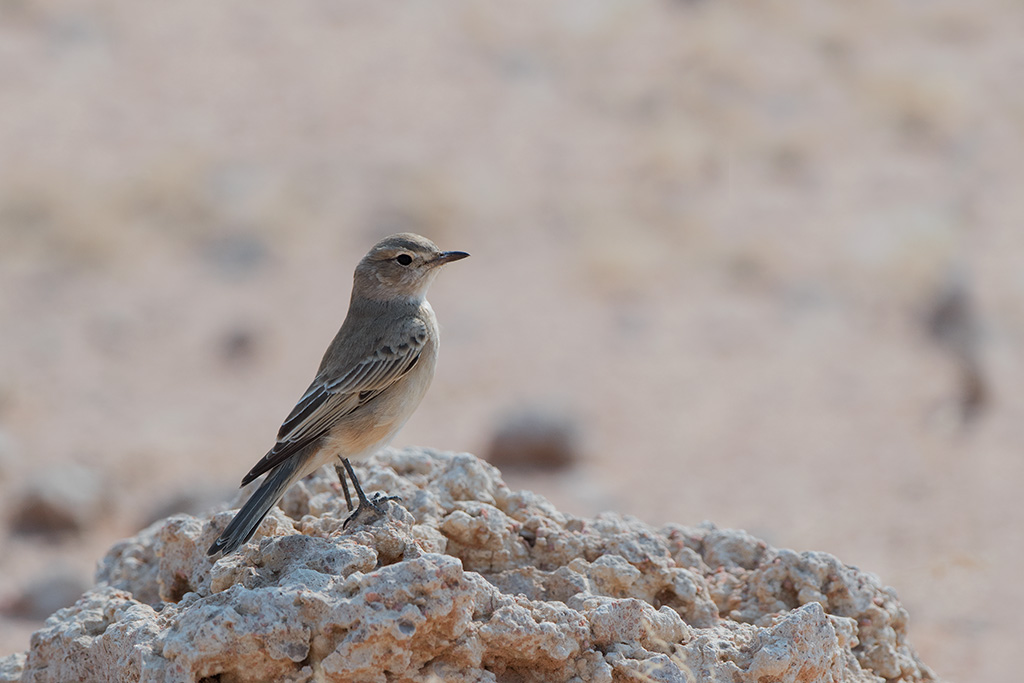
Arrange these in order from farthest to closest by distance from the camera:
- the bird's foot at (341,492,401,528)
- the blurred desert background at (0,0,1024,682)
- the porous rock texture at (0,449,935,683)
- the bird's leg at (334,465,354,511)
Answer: the blurred desert background at (0,0,1024,682) → the bird's leg at (334,465,354,511) → the bird's foot at (341,492,401,528) → the porous rock texture at (0,449,935,683)

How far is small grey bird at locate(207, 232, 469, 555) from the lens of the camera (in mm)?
5320

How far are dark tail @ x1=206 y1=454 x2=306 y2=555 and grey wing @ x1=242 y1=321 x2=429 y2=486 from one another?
0.17ft

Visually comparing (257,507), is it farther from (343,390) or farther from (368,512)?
(343,390)

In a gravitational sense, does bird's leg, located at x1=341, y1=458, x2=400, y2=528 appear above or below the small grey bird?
below

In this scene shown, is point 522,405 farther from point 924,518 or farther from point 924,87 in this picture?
Answer: point 924,87

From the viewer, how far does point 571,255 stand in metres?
20.3

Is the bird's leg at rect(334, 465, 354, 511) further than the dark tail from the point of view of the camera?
Yes

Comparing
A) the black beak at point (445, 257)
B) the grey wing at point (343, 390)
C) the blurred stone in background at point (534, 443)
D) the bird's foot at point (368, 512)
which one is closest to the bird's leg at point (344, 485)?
the bird's foot at point (368, 512)

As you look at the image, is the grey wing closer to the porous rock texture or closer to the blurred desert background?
the porous rock texture

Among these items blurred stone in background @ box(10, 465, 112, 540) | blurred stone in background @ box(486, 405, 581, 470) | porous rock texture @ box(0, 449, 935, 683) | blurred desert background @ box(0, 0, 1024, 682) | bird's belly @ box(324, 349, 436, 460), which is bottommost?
porous rock texture @ box(0, 449, 935, 683)

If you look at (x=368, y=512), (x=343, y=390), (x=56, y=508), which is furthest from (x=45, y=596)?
(x=368, y=512)

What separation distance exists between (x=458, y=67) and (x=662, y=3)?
6.00 m

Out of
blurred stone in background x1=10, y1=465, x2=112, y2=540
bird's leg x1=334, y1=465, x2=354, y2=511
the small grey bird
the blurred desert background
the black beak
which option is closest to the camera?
the small grey bird

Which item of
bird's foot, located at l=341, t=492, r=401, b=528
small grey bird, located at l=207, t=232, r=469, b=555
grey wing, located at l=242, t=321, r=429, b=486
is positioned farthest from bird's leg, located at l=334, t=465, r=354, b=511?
grey wing, located at l=242, t=321, r=429, b=486
